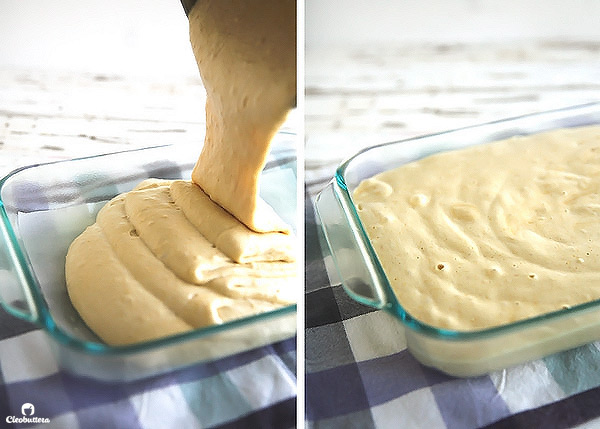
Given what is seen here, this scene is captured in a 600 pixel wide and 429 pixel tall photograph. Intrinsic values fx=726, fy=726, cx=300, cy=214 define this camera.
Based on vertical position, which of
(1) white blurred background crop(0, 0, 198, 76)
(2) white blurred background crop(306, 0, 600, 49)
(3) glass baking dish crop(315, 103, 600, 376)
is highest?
(1) white blurred background crop(0, 0, 198, 76)

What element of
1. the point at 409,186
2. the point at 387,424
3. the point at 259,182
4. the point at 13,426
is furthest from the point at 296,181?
the point at 13,426

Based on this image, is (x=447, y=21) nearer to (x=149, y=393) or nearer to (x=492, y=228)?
(x=492, y=228)

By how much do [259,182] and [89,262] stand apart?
20 centimetres

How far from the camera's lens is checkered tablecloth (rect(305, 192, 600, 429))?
0.77 m

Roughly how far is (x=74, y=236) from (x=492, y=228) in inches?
19.6

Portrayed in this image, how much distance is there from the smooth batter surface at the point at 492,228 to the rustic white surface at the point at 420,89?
0.19 metres

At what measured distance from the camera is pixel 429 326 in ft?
2.31

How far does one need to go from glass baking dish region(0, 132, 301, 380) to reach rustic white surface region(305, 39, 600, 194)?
277 mm

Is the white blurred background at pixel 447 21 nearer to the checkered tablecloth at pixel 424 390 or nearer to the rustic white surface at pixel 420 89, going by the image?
the rustic white surface at pixel 420 89

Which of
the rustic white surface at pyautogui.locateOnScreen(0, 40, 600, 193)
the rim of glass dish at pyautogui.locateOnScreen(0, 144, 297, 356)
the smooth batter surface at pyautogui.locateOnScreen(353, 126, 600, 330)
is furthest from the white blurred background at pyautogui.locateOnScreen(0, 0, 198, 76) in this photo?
the smooth batter surface at pyautogui.locateOnScreen(353, 126, 600, 330)

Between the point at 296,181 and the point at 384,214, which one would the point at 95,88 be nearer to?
the point at 296,181

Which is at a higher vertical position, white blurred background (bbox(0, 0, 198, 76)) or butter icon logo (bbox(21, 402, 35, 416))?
white blurred background (bbox(0, 0, 198, 76))

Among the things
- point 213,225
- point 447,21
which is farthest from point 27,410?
point 447,21

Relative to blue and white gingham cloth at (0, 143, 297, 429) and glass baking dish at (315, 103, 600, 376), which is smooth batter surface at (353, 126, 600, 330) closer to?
glass baking dish at (315, 103, 600, 376)
